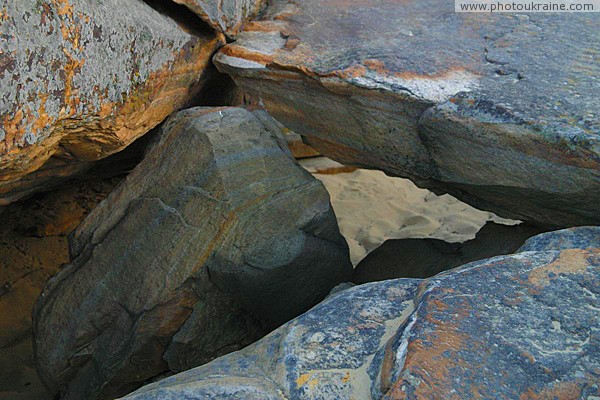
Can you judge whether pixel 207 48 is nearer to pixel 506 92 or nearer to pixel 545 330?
pixel 506 92

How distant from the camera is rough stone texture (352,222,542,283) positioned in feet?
8.00

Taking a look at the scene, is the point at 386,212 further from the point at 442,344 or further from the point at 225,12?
the point at 442,344

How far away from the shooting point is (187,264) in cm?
Result: 220

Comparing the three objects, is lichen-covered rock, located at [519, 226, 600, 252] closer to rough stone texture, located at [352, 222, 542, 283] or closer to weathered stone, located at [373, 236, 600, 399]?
weathered stone, located at [373, 236, 600, 399]

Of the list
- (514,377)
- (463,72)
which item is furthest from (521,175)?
(514,377)

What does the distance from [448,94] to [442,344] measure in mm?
1109

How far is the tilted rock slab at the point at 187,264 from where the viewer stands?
222 cm

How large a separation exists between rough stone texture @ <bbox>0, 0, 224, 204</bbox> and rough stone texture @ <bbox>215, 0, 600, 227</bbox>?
→ 300 millimetres

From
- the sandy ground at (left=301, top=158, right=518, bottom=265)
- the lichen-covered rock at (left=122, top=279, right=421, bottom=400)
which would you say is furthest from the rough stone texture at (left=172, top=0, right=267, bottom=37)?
the lichen-covered rock at (left=122, top=279, right=421, bottom=400)

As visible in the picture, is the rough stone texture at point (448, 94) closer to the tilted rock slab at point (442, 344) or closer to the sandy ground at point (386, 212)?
the tilted rock slab at point (442, 344)

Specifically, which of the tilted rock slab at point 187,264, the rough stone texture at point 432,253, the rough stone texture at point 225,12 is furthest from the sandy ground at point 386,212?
the rough stone texture at point 225,12

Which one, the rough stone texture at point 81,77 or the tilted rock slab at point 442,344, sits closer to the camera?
the tilted rock slab at point 442,344

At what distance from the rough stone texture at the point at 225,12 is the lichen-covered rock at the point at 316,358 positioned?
1366 millimetres

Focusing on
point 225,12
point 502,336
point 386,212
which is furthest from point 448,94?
point 386,212
